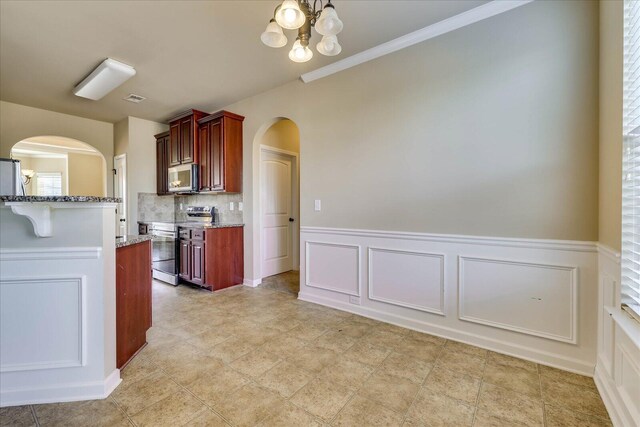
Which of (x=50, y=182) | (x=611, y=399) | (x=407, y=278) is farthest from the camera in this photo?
(x=50, y=182)

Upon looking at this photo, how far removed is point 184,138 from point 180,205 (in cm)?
139

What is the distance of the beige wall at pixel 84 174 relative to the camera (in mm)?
7555

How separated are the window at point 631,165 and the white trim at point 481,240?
493 mm


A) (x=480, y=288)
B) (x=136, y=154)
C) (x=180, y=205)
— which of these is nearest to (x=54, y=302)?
(x=480, y=288)

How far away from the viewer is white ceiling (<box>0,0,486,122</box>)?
2234mm

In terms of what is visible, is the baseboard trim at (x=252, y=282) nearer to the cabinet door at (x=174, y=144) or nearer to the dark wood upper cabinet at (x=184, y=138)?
the dark wood upper cabinet at (x=184, y=138)

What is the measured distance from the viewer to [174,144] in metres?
4.67

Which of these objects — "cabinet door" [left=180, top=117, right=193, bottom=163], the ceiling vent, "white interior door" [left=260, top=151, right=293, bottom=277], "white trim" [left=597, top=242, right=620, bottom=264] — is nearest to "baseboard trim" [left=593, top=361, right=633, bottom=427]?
"white trim" [left=597, top=242, right=620, bottom=264]

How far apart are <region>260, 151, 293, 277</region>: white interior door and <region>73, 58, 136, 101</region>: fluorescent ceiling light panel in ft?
6.22

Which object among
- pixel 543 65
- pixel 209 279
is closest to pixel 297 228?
pixel 209 279

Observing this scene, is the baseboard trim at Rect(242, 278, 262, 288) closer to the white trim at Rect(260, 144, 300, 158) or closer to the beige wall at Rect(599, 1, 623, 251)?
the white trim at Rect(260, 144, 300, 158)

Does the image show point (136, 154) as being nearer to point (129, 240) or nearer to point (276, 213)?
point (276, 213)

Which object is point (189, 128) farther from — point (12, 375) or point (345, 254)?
point (12, 375)

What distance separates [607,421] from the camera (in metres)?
1.50
